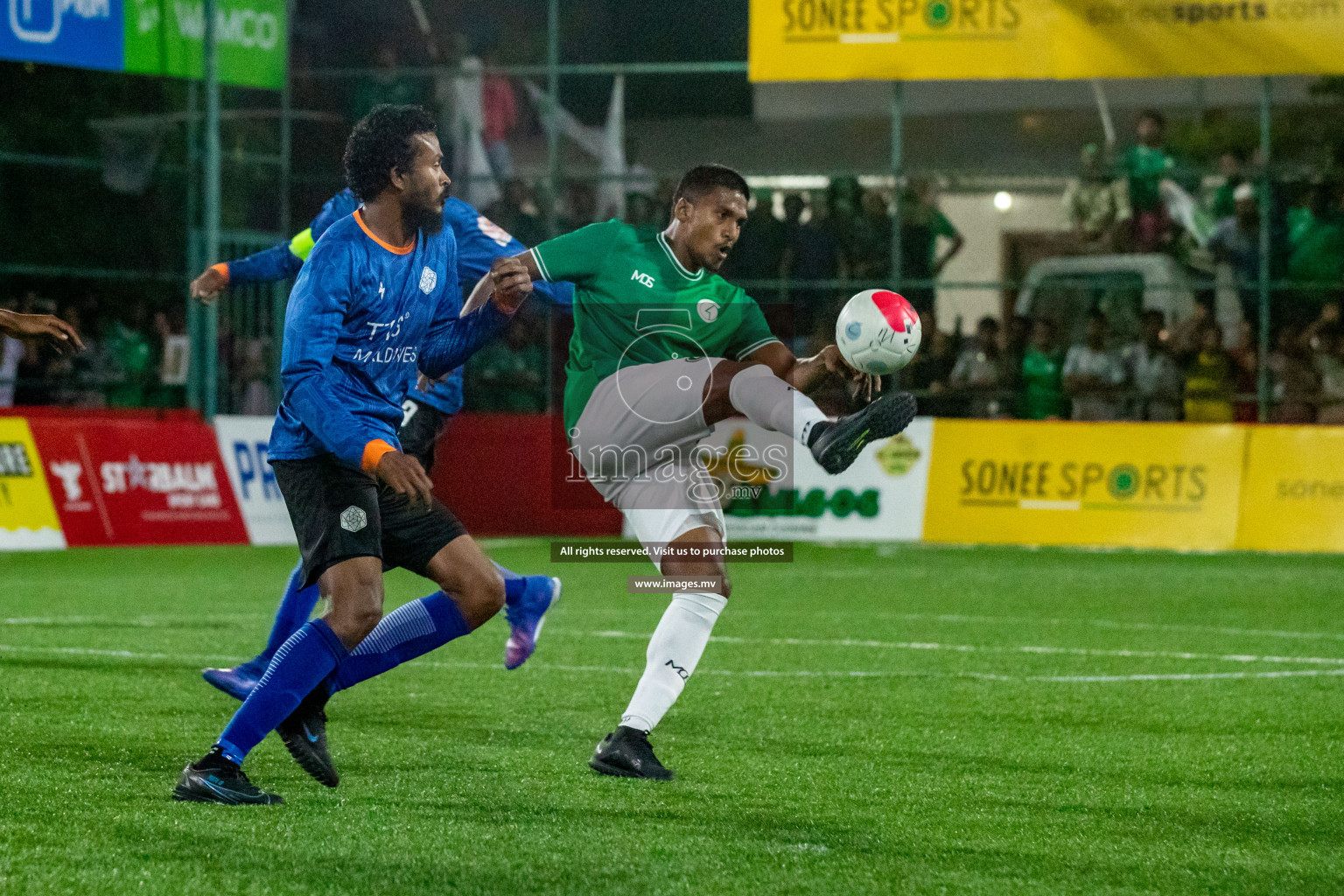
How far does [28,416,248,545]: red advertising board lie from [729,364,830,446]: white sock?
10487mm

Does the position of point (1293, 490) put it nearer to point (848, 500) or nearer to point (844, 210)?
point (848, 500)

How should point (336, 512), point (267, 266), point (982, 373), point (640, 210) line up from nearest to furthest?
point (336, 512), point (267, 266), point (982, 373), point (640, 210)

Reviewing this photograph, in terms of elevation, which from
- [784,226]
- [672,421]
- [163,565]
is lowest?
[163,565]

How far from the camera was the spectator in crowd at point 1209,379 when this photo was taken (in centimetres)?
1733

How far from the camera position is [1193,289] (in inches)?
711

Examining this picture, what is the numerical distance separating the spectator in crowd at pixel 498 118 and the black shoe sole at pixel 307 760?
14.5 m

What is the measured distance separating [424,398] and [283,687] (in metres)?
2.94

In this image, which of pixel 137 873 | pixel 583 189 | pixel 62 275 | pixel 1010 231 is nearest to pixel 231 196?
pixel 62 275

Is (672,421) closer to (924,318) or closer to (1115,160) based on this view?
(924,318)

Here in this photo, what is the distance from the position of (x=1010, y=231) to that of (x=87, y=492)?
9.29 m

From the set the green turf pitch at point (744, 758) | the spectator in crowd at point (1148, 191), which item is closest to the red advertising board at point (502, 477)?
the green turf pitch at point (744, 758)

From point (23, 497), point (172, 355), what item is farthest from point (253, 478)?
point (172, 355)

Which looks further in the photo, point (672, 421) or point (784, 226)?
point (784, 226)

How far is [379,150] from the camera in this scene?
5.62 meters
